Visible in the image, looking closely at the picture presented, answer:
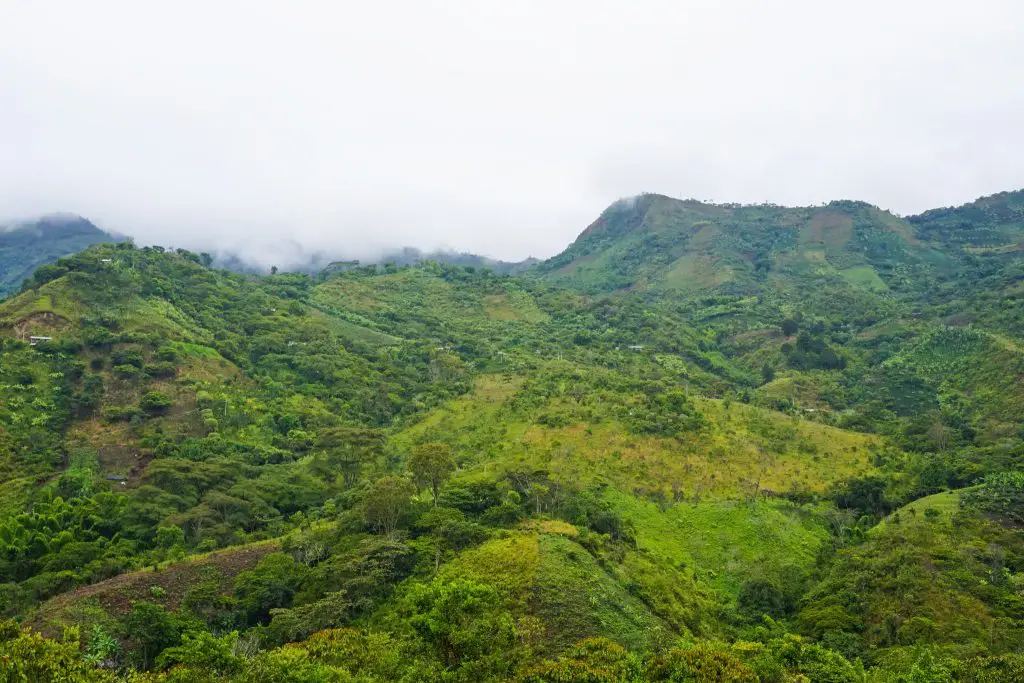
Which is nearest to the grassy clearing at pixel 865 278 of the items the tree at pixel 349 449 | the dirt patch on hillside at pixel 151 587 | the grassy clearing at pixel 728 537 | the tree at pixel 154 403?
the grassy clearing at pixel 728 537

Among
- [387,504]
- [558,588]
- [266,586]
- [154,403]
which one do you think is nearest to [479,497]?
[387,504]

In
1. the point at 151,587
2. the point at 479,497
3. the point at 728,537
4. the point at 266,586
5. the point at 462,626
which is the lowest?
the point at 151,587

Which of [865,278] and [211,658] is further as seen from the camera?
[865,278]

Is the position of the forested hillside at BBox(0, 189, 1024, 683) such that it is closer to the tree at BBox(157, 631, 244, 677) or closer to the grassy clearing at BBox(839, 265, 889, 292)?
the tree at BBox(157, 631, 244, 677)

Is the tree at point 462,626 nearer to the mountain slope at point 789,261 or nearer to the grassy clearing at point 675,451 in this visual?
the grassy clearing at point 675,451

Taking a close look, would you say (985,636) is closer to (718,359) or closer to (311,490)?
(311,490)

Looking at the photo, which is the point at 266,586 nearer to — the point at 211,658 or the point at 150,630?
the point at 150,630
